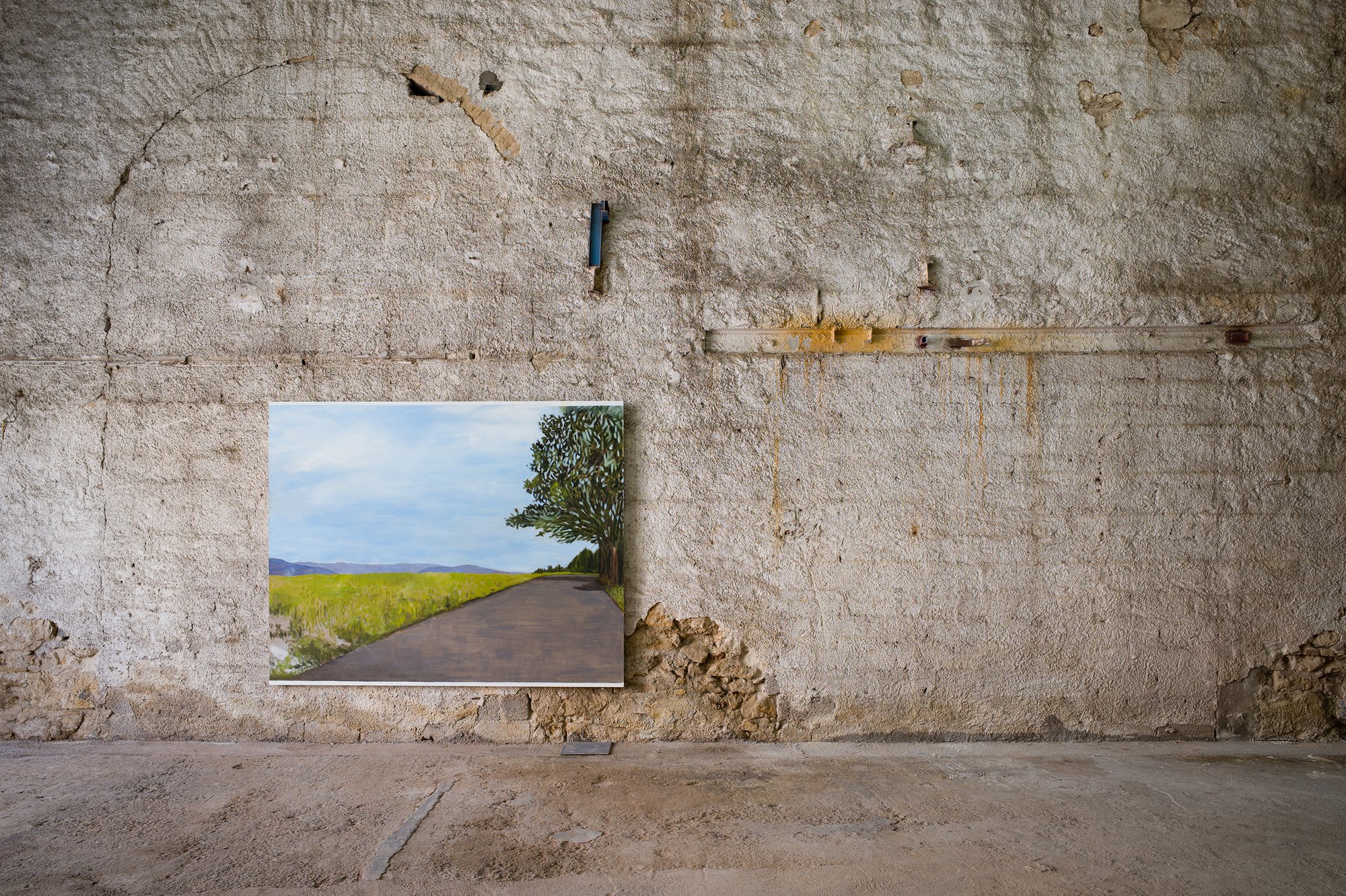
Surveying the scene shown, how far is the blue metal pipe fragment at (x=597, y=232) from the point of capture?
145 inches

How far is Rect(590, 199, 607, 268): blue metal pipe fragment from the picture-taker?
3.68 meters

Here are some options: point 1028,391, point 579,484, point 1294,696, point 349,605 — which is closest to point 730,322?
point 579,484

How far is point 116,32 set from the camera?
12.3 ft

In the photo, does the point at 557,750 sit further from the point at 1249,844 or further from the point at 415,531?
the point at 1249,844

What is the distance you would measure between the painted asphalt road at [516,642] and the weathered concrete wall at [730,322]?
0.13m

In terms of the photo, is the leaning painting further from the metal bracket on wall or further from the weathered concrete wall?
the metal bracket on wall

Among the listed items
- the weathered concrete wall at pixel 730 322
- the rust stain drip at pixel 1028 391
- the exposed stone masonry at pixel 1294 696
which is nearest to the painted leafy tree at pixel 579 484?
the weathered concrete wall at pixel 730 322

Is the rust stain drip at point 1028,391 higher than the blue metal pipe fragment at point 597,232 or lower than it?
lower

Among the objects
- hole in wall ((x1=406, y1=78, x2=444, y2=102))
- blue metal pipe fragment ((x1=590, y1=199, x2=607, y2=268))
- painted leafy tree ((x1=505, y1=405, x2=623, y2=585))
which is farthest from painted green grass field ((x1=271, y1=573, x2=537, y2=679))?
hole in wall ((x1=406, y1=78, x2=444, y2=102))

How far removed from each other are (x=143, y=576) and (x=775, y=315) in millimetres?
3315

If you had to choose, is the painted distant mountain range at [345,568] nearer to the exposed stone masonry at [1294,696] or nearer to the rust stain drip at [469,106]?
the rust stain drip at [469,106]

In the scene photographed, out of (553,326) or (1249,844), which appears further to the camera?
(553,326)

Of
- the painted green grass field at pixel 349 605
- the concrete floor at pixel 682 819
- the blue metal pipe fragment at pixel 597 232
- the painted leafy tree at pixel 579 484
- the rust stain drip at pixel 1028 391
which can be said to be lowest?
the concrete floor at pixel 682 819

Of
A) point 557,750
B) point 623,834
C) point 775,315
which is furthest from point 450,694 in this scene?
point 775,315
